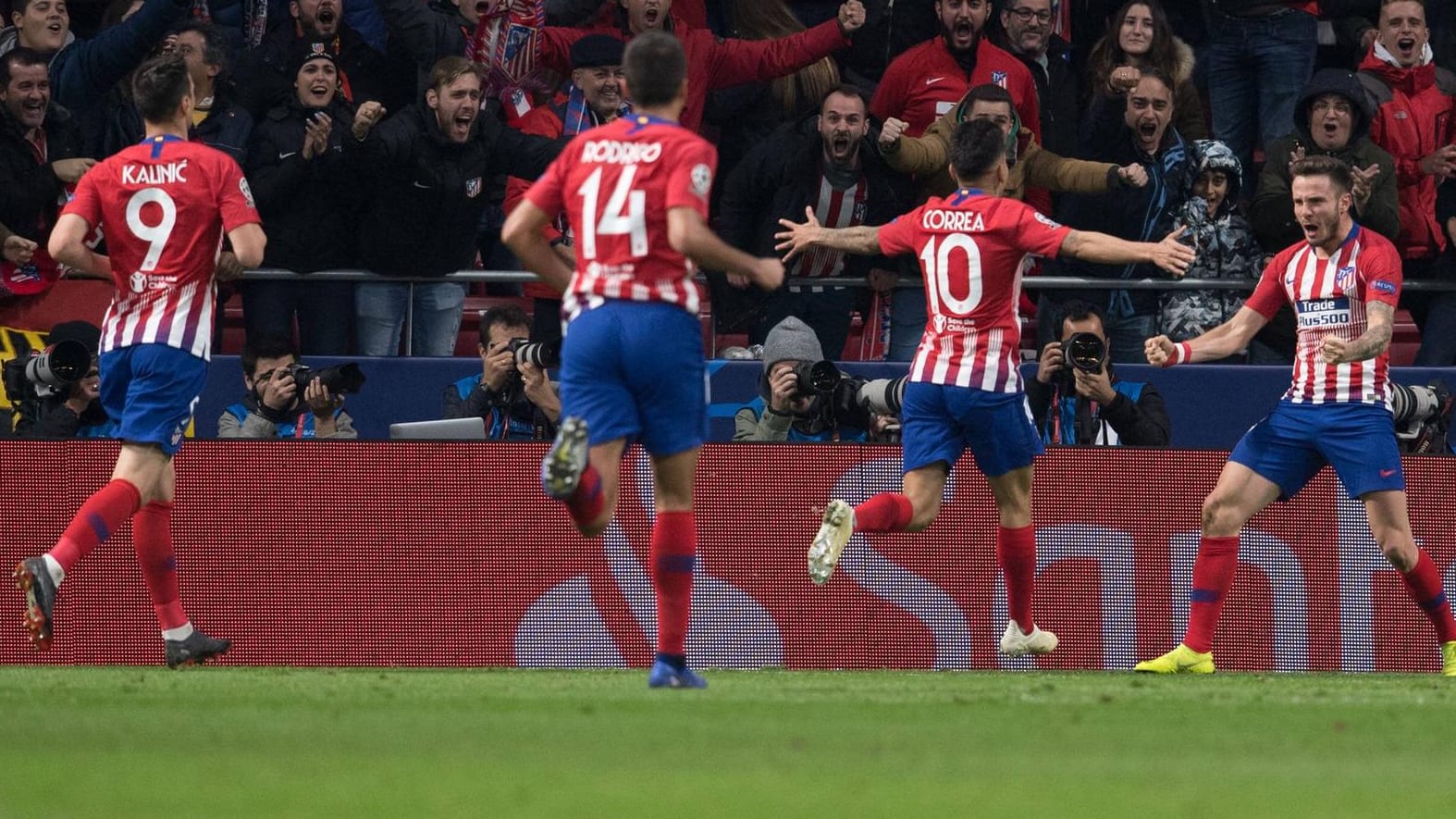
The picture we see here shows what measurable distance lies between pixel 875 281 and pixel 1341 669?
3.39 metres

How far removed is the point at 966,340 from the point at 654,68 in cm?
263

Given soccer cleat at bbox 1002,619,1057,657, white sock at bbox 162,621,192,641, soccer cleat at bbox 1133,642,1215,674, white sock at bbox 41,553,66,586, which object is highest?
white sock at bbox 41,553,66,586

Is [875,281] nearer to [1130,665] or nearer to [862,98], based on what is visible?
[862,98]

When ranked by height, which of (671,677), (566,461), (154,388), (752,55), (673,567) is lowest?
(671,677)

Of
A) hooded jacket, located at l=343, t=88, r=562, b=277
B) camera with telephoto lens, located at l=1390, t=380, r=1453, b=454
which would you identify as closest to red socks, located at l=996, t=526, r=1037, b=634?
camera with telephoto lens, located at l=1390, t=380, r=1453, b=454

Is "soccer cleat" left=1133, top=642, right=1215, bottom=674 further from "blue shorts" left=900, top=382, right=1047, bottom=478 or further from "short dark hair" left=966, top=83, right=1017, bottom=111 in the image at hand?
"short dark hair" left=966, top=83, right=1017, bottom=111

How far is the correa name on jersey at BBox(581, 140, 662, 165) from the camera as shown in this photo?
23.0ft

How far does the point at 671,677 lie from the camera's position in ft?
23.9

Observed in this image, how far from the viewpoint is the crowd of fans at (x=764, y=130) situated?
12.0 m

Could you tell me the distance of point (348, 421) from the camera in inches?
439

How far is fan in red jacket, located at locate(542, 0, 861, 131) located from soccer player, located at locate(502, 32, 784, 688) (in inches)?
227

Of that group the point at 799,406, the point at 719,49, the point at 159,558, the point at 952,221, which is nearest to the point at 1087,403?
the point at 799,406

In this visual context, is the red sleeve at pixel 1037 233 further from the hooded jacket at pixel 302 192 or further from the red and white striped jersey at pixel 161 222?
the hooded jacket at pixel 302 192

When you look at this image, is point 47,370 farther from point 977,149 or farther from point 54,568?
point 977,149
